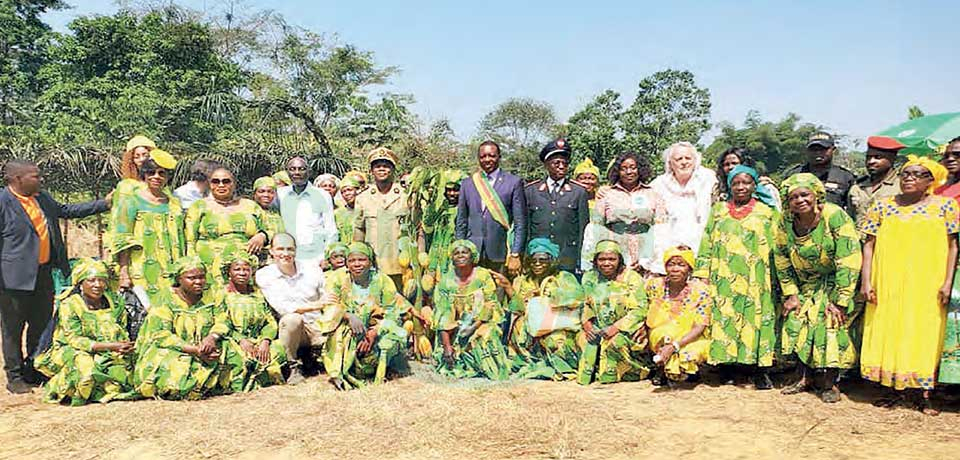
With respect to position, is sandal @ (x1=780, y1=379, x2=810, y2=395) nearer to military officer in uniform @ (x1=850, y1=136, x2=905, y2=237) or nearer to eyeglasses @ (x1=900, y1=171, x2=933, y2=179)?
military officer in uniform @ (x1=850, y1=136, x2=905, y2=237)

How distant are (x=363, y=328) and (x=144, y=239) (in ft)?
5.83

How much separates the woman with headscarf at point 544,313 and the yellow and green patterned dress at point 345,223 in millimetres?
1430

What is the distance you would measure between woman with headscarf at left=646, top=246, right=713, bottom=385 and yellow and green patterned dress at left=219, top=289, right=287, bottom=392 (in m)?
2.64

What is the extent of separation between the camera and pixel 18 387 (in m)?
5.26

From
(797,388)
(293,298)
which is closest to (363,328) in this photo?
(293,298)

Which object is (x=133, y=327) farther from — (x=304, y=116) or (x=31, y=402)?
(x=304, y=116)

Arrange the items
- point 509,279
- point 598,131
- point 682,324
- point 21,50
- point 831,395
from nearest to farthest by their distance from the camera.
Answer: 1. point 831,395
2. point 682,324
3. point 509,279
4. point 598,131
5. point 21,50

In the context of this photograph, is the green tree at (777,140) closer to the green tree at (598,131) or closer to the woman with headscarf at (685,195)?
the green tree at (598,131)

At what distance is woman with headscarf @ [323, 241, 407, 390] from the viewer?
5.33 meters

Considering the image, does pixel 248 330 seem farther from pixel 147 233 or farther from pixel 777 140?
pixel 777 140

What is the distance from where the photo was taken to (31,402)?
502cm

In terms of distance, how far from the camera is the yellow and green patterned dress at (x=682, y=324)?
512 centimetres

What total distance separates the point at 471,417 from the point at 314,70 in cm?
2234

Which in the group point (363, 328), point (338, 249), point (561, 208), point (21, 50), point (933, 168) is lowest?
point (363, 328)
